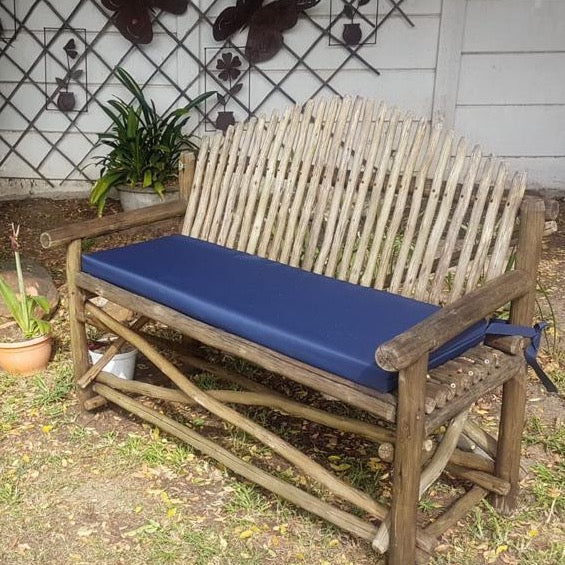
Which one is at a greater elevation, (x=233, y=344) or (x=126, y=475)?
(x=233, y=344)

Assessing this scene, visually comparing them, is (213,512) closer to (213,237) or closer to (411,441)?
(411,441)

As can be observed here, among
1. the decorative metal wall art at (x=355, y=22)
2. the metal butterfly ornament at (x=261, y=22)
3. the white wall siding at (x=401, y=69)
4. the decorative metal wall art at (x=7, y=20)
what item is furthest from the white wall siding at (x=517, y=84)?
the decorative metal wall art at (x=7, y=20)

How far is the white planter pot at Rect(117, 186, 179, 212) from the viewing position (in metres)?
5.86

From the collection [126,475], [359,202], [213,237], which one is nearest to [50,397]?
[126,475]

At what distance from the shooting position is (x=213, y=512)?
2729 mm

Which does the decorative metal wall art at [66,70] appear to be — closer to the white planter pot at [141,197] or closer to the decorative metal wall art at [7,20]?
the decorative metal wall art at [7,20]

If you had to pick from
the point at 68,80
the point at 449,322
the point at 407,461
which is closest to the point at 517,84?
the point at 68,80

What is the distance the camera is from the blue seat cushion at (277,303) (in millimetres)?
2229

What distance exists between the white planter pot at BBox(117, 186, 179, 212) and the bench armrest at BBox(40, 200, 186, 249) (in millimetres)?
2435

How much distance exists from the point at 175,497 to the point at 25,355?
47.2 inches

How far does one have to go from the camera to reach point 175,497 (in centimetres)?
281

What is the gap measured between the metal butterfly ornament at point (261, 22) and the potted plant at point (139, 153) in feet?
1.66

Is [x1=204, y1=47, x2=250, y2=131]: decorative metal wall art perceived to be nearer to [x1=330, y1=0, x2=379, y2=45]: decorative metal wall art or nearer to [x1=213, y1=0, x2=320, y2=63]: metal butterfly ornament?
[x1=213, y1=0, x2=320, y2=63]: metal butterfly ornament

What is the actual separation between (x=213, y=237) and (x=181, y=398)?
787 mm
